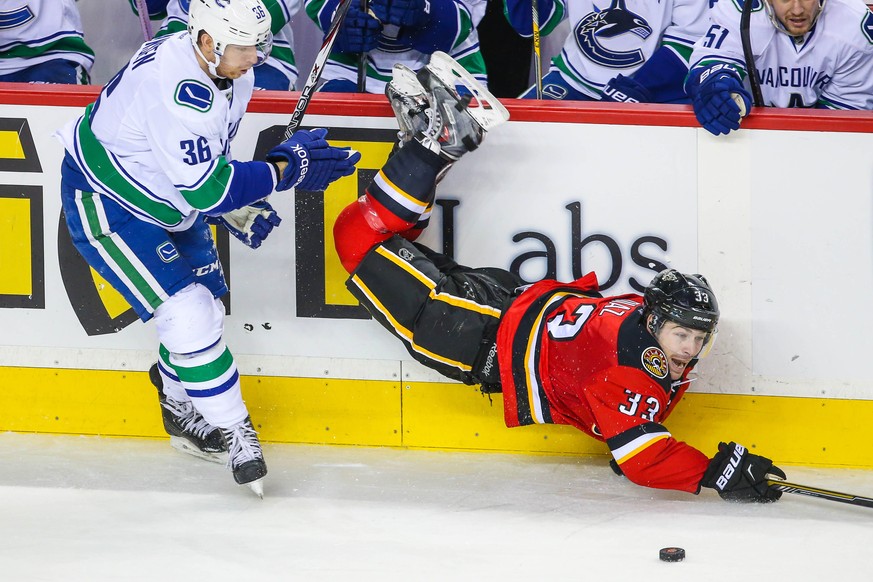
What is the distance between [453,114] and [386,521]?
3.32 feet

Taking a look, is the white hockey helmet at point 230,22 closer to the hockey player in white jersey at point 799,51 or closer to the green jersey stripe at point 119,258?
the green jersey stripe at point 119,258

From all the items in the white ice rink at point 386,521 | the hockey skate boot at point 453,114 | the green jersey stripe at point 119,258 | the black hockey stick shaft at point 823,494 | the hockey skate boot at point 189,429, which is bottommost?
the white ice rink at point 386,521

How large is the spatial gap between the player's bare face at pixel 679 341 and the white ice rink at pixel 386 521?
38 cm

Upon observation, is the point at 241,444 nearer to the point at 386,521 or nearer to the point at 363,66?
the point at 386,521

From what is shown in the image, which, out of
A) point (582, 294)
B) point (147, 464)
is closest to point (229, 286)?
point (147, 464)

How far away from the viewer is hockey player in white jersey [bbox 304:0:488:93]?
3662 mm

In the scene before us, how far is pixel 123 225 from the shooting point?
2.99m

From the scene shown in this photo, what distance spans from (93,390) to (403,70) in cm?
122

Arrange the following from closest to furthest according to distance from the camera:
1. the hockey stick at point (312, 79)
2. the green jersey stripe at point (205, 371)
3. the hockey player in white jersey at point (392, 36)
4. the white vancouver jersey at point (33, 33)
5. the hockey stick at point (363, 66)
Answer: the green jersey stripe at point (205, 371)
the hockey stick at point (312, 79)
the hockey stick at point (363, 66)
the hockey player in white jersey at point (392, 36)
the white vancouver jersey at point (33, 33)

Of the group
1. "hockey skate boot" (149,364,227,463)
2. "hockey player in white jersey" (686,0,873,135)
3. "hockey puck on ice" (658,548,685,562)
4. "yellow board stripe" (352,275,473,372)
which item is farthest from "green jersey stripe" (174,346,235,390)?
"hockey player in white jersey" (686,0,873,135)

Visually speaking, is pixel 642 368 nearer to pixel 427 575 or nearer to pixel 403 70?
pixel 427 575

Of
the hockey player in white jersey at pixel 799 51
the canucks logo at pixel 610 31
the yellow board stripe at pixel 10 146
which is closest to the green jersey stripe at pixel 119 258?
the yellow board stripe at pixel 10 146

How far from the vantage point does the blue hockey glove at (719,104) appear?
10.4 ft

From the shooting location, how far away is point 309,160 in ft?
9.68
